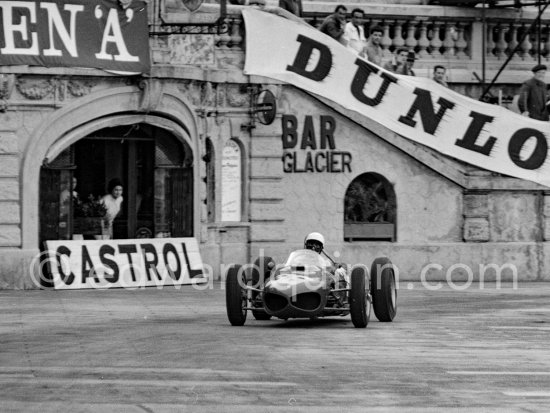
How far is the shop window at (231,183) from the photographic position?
31.8 m

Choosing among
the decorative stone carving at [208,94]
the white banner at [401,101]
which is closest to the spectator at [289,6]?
the white banner at [401,101]

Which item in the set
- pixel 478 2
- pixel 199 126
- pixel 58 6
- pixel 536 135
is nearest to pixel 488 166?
pixel 536 135

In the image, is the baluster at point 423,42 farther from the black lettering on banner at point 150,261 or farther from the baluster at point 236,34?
the black lettering on banner at point 150,261

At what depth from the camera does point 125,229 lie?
31562mm

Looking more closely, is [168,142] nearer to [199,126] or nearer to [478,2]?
[199,126]

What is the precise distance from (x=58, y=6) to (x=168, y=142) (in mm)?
4017

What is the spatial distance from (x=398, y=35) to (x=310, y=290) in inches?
521

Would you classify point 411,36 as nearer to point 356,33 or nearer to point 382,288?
point 356,33

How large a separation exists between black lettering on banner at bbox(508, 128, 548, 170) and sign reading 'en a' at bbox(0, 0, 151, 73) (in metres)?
8.42

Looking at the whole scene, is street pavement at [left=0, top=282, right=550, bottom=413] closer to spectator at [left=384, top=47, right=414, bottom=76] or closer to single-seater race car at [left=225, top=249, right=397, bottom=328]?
single-seater race car at [left=225, top=249, right=397, bottom=328]

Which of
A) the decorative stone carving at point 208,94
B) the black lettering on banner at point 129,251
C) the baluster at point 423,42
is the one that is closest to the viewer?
the black lettering on banner at point 129,251

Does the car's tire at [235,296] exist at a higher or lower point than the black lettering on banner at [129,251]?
lower

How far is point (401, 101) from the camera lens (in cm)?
3288

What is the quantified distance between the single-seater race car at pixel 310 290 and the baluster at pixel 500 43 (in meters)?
13.1
